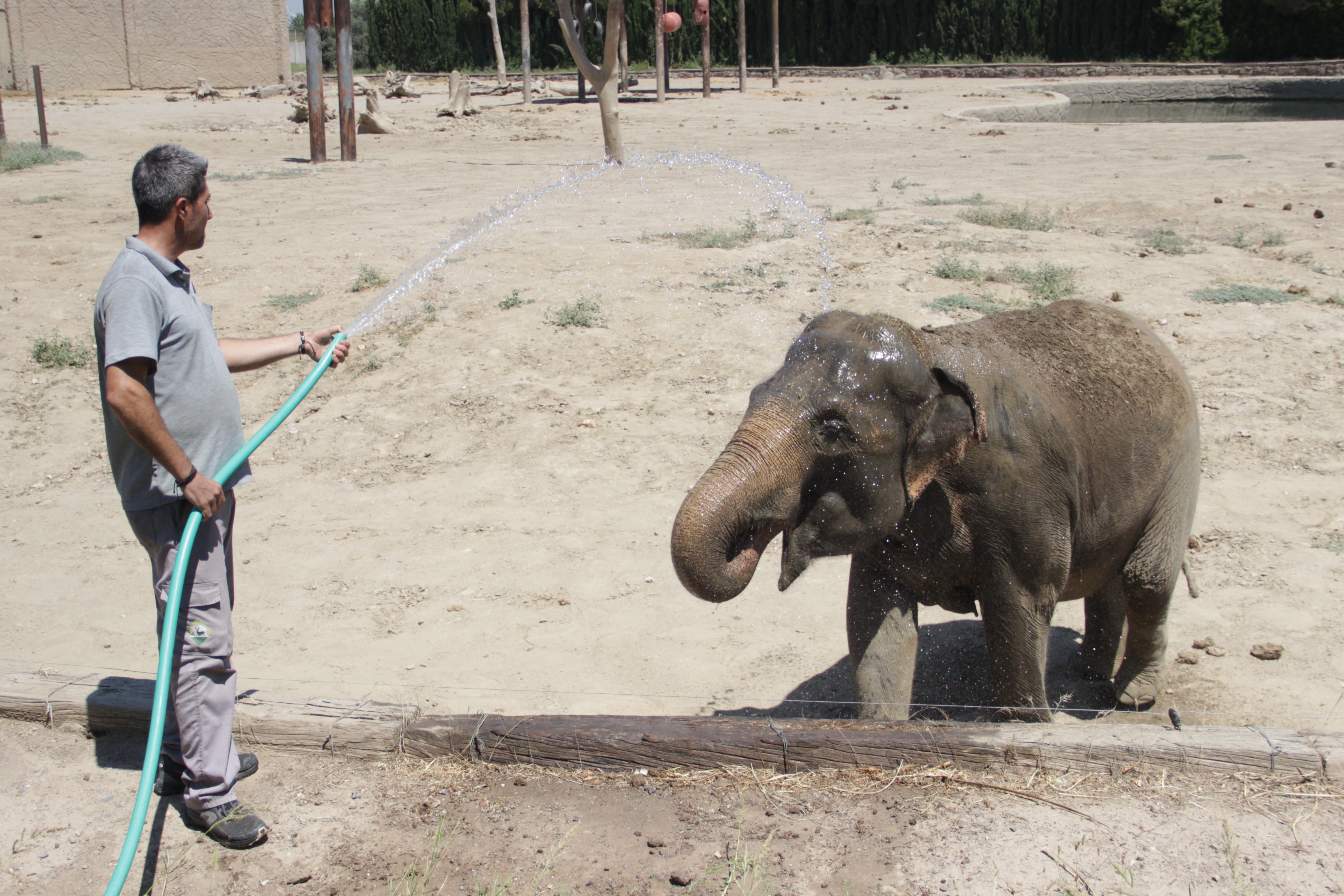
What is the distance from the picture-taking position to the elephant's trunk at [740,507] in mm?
2957

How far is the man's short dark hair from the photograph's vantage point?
3.10 metres

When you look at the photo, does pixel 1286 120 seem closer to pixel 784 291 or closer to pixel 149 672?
pixel 784 291

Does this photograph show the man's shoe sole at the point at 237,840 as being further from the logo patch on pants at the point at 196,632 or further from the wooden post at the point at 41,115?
the wooden post at the point at 41,115

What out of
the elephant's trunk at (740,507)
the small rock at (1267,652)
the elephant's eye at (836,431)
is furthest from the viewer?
the small rock at (1267,652)

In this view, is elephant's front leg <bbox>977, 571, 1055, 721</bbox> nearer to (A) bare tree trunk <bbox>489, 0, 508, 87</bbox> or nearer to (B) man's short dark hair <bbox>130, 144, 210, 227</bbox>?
(B) man's short dark hair <bbox>130, 144, 210, 227</bbox>

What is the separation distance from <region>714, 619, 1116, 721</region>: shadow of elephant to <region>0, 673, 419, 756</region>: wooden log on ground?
144 cm

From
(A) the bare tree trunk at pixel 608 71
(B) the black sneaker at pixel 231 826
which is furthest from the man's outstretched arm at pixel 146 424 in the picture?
(A) the bare tree trunk at pixel 608 71

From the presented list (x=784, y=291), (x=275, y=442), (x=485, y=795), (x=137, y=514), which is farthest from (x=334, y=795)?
(x=784, y=291)

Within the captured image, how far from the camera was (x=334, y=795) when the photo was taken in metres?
3.53

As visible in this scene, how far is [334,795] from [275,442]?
178 inches

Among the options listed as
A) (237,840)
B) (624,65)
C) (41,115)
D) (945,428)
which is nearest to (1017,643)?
(945,428)

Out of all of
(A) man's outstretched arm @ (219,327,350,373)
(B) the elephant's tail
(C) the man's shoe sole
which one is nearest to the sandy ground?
(C) the man's shoe sole

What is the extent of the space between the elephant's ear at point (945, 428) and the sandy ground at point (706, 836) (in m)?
0.95

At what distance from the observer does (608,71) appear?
14.1 meters
